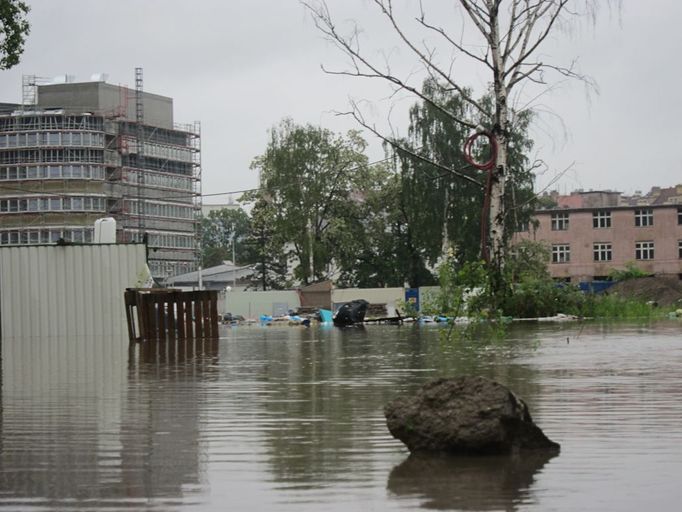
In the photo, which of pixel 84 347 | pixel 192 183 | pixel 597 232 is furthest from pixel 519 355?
pixel 192 183

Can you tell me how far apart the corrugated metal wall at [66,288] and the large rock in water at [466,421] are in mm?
28071

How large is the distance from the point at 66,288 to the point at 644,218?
76153mm

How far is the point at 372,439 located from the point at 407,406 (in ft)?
2.34

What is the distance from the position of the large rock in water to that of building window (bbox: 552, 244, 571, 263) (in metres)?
98.4

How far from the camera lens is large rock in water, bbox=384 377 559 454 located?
682cm

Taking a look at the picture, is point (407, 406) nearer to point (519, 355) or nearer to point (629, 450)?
point (629, 450)

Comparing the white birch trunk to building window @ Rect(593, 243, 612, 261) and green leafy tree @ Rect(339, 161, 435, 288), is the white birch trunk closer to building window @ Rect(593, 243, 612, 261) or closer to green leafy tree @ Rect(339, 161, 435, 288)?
green leafy tree @ Rect(339, 161, 435, 288)

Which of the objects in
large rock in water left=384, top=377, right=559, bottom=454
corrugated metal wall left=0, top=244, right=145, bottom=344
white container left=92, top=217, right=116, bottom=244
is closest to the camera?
large rock in water left=384, top=377, right=559, bottom=454

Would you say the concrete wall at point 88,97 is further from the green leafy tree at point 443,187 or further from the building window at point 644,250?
the green leafy tree at point 443,187

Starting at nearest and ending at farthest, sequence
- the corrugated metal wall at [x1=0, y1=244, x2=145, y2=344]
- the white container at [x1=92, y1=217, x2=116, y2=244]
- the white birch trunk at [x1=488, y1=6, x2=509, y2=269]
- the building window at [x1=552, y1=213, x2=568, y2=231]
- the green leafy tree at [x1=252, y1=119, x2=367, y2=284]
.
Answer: the white birch trunk at [x1=488, y1=6, x2=509, y2=269], the corrugated metal wall at [x1=0, y1=244, x2=145, y2=344], the white container at [x1=92, y1=217, x2=116, y2=244], the green leafy tree at [x1=252, y1=119, x2=367, y2=284], the building window at [x1=552, y1=213, x2=568, y2=231]

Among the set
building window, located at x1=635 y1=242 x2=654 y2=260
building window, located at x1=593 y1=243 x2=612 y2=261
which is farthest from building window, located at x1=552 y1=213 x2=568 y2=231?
building window, located at x1=635 y1=242 x2=654 y2=260

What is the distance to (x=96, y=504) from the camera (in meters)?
5.59

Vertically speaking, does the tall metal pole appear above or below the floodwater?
above

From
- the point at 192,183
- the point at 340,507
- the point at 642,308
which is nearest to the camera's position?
the point at 340,507
